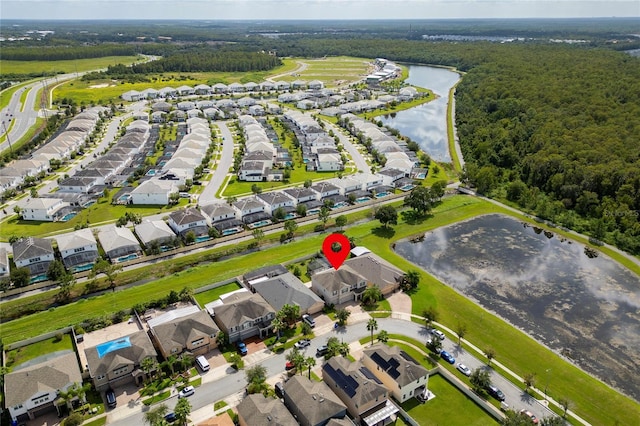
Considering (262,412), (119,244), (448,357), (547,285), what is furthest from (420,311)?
(119,244)

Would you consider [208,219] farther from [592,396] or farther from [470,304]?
→ [592,396]

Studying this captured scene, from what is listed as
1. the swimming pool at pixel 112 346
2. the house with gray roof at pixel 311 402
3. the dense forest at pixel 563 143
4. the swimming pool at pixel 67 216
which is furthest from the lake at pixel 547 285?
the swimming pool at pixel 67 216

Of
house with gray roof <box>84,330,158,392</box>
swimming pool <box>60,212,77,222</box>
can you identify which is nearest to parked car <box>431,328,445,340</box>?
house with gray roof <box>84,330,158,392</box>

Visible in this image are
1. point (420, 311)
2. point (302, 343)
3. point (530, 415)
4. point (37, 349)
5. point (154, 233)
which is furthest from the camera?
point (154, 233)

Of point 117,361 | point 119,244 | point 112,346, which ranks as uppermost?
point 112,346

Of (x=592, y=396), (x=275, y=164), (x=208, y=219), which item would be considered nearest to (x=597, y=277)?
(x=592, y=396)

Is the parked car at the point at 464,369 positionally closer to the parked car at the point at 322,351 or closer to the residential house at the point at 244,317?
the parked car at the point at 322,351

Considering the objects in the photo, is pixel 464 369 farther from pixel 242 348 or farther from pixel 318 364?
pixel 242 348
